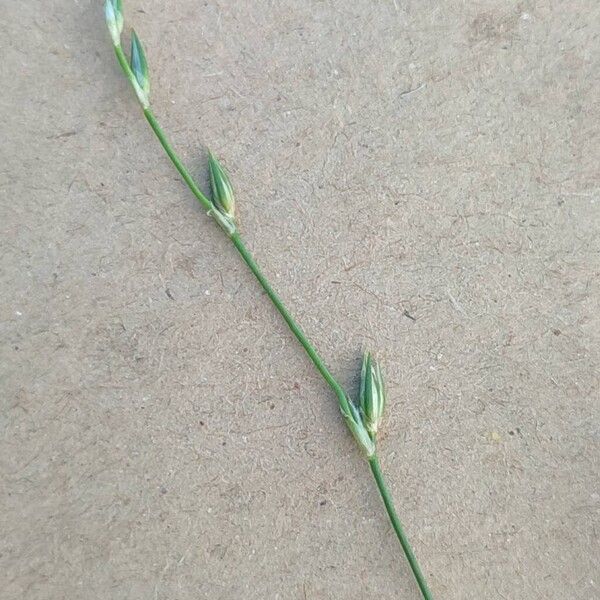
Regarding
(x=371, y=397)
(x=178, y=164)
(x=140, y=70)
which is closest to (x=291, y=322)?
(x=371, y=397)

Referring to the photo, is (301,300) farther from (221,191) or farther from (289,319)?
(221,191)

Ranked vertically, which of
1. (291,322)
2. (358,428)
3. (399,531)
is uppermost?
(291,322)

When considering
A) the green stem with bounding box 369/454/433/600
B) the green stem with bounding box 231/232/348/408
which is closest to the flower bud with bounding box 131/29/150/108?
the green stem with bounding box 231/232/348/408

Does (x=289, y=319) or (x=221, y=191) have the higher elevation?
(x=221, y=191)

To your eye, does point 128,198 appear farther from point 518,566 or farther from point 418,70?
point 518,566

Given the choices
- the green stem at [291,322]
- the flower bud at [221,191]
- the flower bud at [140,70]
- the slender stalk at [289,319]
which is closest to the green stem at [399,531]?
the slender stalk at [289,319]

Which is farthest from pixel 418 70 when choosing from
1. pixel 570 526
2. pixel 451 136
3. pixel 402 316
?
pixel 570 526

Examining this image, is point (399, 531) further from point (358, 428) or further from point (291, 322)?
point (291, 322)

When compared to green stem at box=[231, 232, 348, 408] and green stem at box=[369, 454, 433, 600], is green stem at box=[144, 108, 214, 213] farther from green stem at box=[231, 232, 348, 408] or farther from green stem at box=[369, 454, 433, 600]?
green stem at box=[369, 454, 433, 600]
